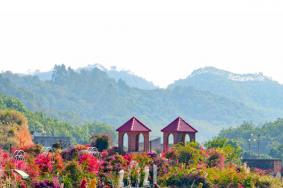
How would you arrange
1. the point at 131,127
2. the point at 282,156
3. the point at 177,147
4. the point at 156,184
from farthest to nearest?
1. the point at 282,156
2. the point at 131,127
3. the point at 177,147
4. the point at 156,184

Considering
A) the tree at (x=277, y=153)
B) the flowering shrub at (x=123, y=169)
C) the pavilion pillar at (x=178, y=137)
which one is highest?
the tree at (x=277, y=153)

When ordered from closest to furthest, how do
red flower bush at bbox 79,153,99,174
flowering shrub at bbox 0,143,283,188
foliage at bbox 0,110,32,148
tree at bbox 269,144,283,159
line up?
flowering shrub at bbox 0,143,283,188
red flower bush at bbox 79,153,99,174
foliage at bbox 0,110,32,148
tree at bbox 269,144,283,159

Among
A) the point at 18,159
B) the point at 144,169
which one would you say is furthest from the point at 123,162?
the point at 18,159

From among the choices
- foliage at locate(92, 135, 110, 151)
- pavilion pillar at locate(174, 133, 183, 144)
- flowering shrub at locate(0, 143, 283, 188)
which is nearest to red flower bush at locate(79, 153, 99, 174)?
flowering shrub at locate(0, 143, 283, 188)

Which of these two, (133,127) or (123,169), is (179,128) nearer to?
(133,127)

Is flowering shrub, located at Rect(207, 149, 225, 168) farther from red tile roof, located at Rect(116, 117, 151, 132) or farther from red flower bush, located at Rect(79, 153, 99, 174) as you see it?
red flower bush, located at Rect(79, 153, 99, 174)

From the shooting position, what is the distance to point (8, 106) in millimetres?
183750

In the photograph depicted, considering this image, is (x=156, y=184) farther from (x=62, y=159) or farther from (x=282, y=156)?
(x=282, y=156)

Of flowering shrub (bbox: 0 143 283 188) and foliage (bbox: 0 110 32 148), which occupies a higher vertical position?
foliage (bbox: 0 110 32 148)

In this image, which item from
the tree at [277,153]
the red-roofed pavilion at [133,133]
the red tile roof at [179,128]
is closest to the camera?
the red-roofed pavilion at [133,133]

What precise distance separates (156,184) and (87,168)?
4.30 metres

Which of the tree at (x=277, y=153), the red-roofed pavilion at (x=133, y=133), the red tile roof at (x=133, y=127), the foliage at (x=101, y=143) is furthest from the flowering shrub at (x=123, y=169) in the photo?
the tree at (x=277, y=153)

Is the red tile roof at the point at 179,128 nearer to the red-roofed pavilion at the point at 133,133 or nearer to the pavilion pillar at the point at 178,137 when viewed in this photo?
the pavilion pillar at the point at 178,137

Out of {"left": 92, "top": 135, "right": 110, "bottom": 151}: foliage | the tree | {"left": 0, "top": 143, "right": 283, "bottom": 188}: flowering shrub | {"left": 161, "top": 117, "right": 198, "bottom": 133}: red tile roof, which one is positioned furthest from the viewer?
the tree
